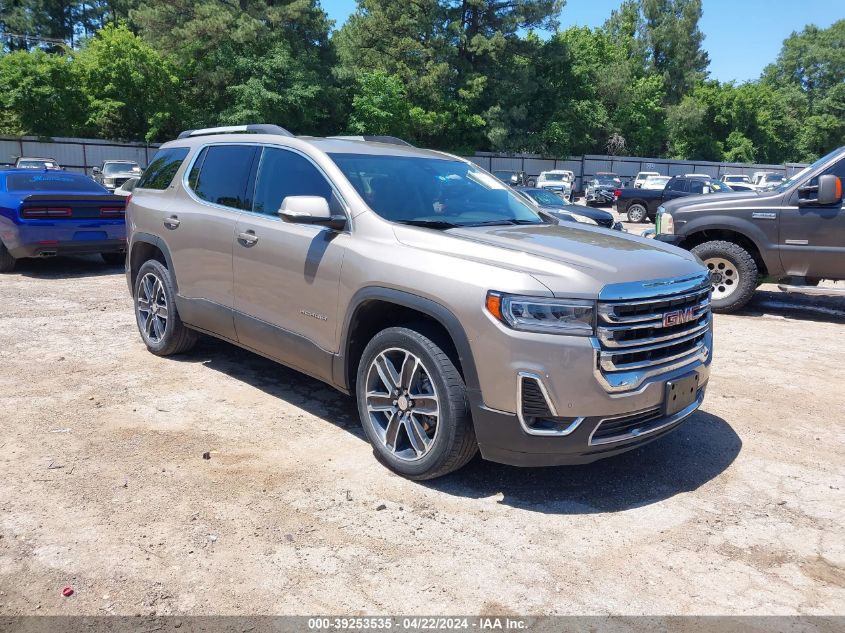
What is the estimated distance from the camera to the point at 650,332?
3516mm

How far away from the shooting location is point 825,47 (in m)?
78.2

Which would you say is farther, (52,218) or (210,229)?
(52,218)

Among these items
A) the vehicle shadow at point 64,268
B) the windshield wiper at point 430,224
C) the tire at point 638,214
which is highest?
the windshield wiper at point 430,224

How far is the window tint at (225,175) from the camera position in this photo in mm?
5016

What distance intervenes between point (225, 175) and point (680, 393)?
3563 millimetres

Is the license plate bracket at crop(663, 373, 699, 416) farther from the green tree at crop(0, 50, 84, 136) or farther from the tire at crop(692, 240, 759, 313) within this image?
the green tree at crop(0, 50, 84, 136)

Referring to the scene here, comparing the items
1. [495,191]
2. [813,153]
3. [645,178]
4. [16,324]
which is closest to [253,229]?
[495,191]

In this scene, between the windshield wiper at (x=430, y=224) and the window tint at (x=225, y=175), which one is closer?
the windshield wiper at (x=430, y=224)

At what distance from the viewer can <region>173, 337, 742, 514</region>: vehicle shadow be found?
3.73 m

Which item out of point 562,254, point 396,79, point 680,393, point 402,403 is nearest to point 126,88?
point 396,79

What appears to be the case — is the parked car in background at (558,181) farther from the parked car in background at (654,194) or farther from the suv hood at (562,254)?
the suv hood at (562,254)

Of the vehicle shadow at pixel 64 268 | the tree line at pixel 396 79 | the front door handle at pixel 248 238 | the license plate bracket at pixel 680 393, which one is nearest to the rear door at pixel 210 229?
the front door handle at pixel 248 238

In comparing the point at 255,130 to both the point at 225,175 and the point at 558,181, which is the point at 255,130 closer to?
the point at 225,175

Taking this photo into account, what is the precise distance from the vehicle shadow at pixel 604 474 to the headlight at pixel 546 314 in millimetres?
1001
